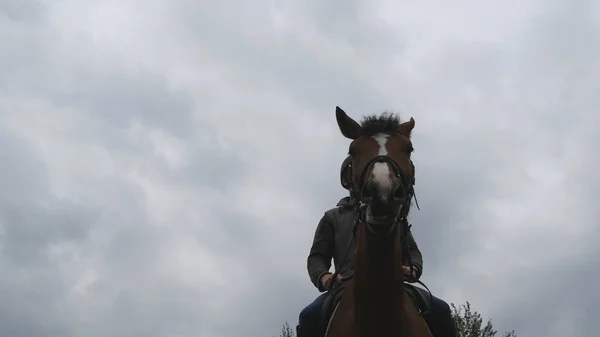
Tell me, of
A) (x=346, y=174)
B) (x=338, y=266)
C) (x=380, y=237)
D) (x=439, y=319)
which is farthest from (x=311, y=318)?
(x=380, y=237)

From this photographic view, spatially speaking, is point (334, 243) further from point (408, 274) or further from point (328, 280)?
point (408, 274)

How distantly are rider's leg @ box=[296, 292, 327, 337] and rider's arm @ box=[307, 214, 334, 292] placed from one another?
36cm

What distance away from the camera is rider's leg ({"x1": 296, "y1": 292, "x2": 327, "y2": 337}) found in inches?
311

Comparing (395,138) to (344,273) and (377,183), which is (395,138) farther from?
(344,273)

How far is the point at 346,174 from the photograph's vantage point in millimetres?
7191

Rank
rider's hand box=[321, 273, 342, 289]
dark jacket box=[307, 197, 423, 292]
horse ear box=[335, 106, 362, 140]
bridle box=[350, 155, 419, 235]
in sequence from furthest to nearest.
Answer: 1. dark jacket box=[307, 197, 423, 292]
2. rider's hand box=[321, 273, 342, 289]
3. horse ear box=[335, 106, 362, 140]
4. bridle box=[350, 155, 419, 235]

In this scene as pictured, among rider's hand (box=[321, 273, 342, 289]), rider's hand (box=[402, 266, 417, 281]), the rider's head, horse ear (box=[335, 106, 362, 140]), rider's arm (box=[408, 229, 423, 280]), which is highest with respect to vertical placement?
horse ear (box=[335, 106, 362, 140])

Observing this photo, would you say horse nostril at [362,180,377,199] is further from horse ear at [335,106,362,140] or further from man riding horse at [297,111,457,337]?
horse ear at [335,106,362,140]

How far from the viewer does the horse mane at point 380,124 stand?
706cm

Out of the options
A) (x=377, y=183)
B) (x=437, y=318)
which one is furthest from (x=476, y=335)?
(x=377, y=183)

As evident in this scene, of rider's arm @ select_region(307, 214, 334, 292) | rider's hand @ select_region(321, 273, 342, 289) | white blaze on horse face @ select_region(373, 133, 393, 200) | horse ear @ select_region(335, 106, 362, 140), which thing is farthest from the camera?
rider's arm @ select_region(307, 214, 334, 292)

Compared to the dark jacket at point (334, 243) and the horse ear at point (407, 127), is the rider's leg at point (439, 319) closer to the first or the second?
the dark jacket at point (334, 243)

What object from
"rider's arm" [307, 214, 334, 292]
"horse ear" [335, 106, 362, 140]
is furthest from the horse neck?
"rider's arm" [307, 214, 334, 292]

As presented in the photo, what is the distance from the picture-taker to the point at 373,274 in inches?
250
